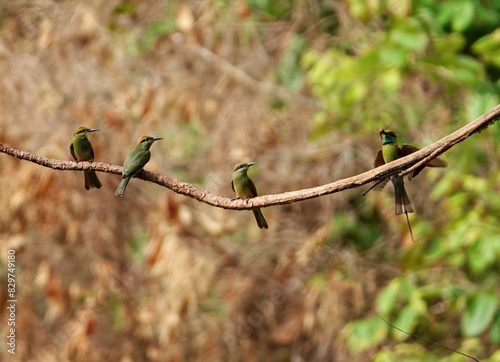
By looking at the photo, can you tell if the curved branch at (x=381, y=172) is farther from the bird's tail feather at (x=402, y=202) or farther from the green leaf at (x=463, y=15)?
the green leaf at (x=463, y=15)

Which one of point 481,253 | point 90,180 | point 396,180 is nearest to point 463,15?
point 481,253

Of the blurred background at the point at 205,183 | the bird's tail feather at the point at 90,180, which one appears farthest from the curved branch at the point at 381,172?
the blurred background at the point at 205,183

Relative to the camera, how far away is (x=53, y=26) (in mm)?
6293

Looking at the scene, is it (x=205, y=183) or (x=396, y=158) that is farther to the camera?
(x=205, y=183)

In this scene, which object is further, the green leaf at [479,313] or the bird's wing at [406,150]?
the green leaf at [479,313]

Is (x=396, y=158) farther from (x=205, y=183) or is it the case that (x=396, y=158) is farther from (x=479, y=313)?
(x=205, y=183)

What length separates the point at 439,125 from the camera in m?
5.57

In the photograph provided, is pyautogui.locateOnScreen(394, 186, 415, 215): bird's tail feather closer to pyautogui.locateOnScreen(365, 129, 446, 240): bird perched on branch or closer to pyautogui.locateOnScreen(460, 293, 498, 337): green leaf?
pyautogui.locateOnScreen(365, 129, 446, 240): bird perched on branch

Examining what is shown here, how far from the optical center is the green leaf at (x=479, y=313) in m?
3.79

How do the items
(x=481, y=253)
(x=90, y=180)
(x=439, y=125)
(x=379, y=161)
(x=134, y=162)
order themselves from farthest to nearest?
(x=439, y=125) < (x=481, y=253) < (x=90, y=180) < (x=134, y=162) < (x=379, y=161)

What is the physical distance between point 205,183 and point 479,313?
265 centimetres

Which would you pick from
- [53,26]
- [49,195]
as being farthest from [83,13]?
[49,195]

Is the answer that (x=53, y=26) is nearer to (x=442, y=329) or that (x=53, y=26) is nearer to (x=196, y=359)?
A: (x=196, y=359)

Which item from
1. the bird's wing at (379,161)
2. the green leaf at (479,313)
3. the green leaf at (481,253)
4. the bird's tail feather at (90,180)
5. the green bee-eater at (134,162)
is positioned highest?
the bird's tail feather at (90,180)
